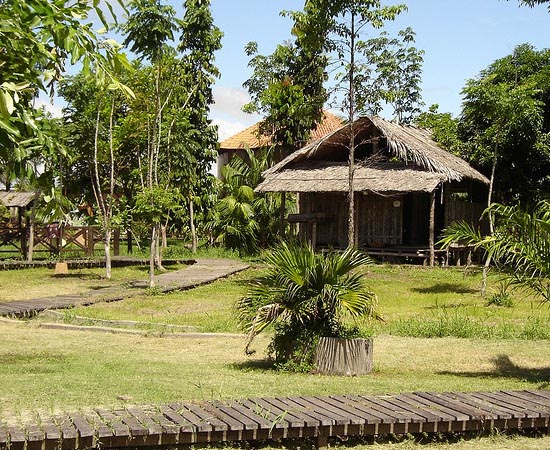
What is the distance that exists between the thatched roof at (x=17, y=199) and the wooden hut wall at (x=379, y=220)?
1139 centimetres

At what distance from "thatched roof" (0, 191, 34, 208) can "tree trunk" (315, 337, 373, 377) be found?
2023 cm

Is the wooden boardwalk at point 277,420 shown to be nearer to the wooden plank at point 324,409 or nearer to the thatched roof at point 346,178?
the wooden plank at point 324,409

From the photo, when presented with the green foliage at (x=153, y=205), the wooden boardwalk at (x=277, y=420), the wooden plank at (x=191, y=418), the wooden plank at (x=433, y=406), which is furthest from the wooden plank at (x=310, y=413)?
the green foliage at (x=153, y=205)

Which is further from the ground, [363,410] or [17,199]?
[17,199]

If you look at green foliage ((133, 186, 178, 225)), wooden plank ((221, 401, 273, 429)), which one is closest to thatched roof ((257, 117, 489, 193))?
green foliage ((133, 186, 178, 225))

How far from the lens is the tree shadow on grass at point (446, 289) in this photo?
20.0 m

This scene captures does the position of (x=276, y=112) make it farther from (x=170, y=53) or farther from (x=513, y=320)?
(x=513, y=320)

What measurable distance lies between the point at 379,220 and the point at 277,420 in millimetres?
22224

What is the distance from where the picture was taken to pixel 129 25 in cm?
1983

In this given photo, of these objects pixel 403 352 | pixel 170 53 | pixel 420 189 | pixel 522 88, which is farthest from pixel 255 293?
pixel 522 88

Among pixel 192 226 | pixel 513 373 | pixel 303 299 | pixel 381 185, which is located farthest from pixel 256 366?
pixel 192 226

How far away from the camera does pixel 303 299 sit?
979cm

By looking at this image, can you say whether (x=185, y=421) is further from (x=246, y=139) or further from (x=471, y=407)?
(x=246, y=139)

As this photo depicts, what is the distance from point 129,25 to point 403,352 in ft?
39.0
